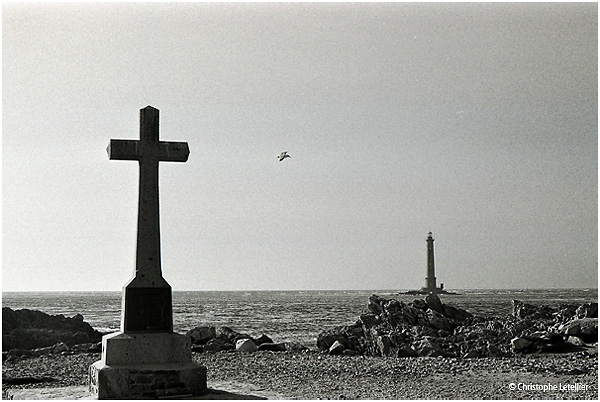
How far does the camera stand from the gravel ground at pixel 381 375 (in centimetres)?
970

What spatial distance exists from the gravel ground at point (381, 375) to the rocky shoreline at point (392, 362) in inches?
0.7

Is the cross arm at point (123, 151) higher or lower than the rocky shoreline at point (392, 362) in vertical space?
higher

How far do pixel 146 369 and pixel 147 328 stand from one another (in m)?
0.72

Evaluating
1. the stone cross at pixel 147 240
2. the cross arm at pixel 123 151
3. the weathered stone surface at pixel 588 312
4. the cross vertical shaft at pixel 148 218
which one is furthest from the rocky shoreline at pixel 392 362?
the weathered stone surface at pixel 588 312

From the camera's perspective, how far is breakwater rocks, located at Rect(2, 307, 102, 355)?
18.0 meters

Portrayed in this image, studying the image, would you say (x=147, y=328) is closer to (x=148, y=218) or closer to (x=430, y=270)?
(x=148, y=218)

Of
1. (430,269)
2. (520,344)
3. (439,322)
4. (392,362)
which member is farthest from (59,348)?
(430,269)

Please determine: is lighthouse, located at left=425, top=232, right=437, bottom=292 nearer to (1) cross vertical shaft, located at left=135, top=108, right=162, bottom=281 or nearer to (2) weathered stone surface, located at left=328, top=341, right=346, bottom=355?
(2) weathered stone surface, located at left=328, top=341, right=346, bottom=355

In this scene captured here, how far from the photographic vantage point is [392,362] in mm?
13633

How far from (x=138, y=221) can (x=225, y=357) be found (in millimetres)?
6516

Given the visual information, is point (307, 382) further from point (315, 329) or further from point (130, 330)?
point (315, 329)

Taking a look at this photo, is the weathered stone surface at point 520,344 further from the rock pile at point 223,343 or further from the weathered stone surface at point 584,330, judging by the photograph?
the rock pile at point 223,343

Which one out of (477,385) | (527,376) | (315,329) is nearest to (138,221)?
(477,385)

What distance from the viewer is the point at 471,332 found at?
1762 cm
